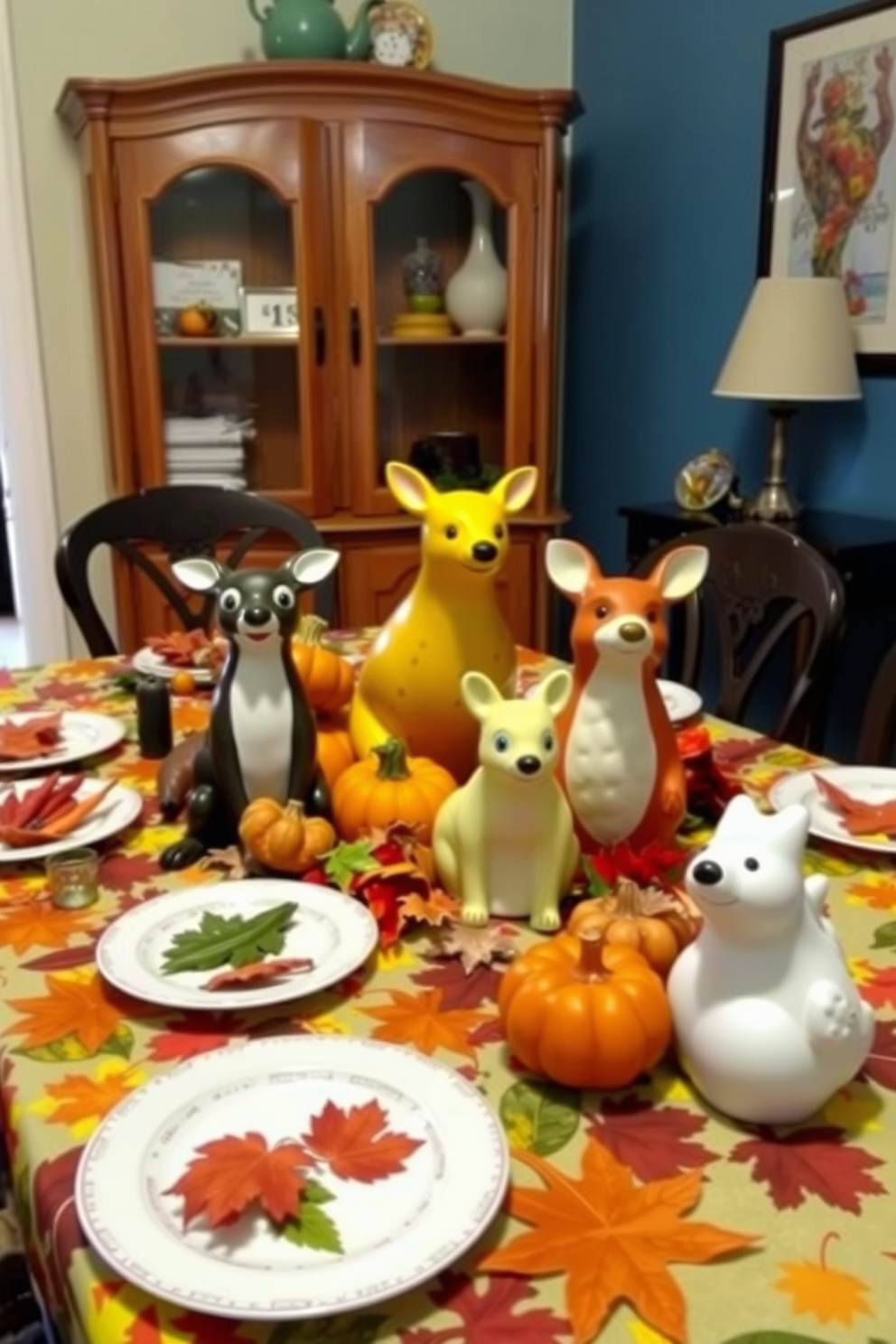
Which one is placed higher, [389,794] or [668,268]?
[668,268]

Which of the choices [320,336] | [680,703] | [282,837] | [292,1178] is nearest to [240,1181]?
[292,1178]

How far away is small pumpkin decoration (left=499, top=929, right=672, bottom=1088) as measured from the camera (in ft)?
2.13

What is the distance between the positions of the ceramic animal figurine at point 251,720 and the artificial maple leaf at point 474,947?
8.3 inches

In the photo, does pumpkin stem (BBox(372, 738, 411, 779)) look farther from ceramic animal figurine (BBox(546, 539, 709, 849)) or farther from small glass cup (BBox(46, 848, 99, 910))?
small glass cup (BBox(46, 848, 99, 910))

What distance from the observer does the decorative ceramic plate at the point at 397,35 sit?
101 inches

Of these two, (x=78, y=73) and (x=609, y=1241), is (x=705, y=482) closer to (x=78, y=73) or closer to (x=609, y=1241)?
(x=78, y=73)

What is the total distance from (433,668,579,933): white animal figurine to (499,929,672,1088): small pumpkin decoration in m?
0.15

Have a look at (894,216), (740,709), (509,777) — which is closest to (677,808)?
(509,777)

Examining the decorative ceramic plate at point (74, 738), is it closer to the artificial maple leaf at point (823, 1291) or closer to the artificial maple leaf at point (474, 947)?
the artificial maple leaf at point (474, 947)

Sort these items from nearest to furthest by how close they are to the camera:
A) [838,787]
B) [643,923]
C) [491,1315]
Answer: [491,1315] < [643,923] < [838,787]

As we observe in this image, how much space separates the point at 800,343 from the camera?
208cm

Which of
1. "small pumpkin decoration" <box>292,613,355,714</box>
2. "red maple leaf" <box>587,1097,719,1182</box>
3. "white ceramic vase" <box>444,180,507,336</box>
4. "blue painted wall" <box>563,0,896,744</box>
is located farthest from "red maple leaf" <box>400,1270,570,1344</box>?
"white ceramic vase" <box>444,180,507,336</box>

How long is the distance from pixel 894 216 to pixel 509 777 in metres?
1.84

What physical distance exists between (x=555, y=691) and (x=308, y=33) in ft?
7.09
